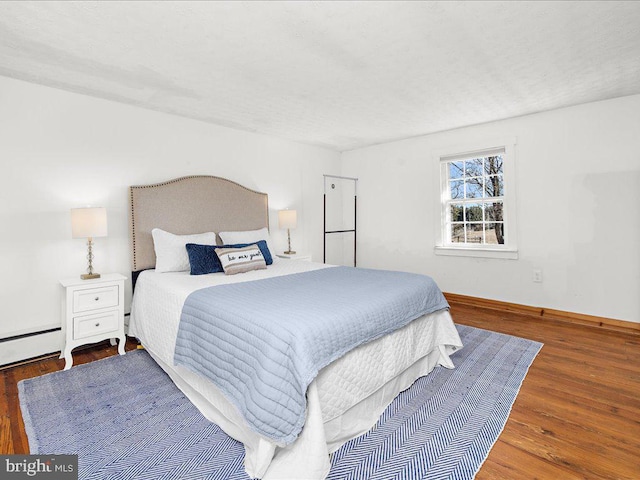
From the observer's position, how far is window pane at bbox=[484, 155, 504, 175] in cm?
423

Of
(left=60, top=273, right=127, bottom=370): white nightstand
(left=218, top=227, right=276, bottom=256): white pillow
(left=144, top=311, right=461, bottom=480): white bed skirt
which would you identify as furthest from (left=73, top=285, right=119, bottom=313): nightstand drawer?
(left=218, top=227, right=276, bottom=256): white pillow

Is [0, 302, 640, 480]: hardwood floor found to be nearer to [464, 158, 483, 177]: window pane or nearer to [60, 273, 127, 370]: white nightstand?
[60, 273, 127, 370]: white nightstand

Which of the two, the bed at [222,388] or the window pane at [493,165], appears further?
the window pane at [493,165]

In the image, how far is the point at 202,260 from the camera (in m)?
3.10

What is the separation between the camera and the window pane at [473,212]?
4.42 meters

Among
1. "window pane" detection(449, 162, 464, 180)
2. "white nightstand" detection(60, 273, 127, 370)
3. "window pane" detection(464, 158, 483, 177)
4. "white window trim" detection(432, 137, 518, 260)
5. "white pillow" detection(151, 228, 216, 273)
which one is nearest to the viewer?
"white nightstand" detection(60, 273, 127, 370)

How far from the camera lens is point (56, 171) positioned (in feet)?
9.67

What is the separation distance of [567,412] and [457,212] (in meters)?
3.01

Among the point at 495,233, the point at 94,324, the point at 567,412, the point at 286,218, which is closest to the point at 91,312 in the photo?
the point at 94,324

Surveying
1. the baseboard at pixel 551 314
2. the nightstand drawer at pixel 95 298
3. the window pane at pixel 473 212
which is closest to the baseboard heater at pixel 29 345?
the nightstand drawer at pixel 95 298

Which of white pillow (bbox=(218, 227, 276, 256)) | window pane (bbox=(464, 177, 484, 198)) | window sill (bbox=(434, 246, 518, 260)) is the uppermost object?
window pane (bbox=(464, 177, 484, 198))

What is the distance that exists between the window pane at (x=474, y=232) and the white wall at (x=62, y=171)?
3443 millimetres

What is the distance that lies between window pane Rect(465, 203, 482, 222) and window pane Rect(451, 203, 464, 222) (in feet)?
0.22

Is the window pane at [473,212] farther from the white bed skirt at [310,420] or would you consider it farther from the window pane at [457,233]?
the white bed skirt at [310,420]
